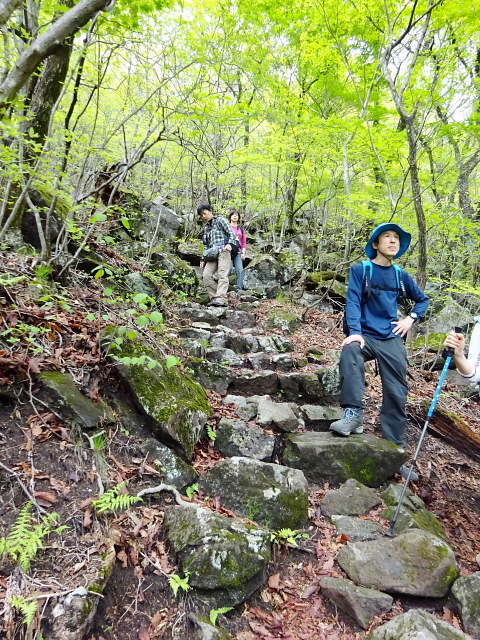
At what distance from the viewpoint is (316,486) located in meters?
3.99

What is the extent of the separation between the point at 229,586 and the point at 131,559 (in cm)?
75

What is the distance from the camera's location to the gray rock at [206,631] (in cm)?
214

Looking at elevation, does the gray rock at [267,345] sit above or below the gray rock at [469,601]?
above

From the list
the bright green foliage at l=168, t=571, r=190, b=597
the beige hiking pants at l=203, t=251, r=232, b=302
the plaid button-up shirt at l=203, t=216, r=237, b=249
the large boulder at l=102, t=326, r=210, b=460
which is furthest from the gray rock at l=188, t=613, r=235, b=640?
the plaid button-up shirt at l=203, t=216, r=237, b=249

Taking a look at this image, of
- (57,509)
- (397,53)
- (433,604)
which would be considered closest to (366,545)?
(433,604)

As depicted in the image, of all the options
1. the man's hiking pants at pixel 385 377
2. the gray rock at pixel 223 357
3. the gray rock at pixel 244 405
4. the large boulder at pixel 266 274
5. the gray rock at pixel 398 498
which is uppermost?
the large boulder at pixel 266 274

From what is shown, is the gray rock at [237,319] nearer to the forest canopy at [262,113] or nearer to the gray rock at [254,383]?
the gray rock at [254,383]

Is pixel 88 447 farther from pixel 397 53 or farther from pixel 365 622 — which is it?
pixel 397 53

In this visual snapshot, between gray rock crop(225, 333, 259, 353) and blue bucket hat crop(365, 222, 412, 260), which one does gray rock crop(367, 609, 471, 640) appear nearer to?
blue bucket hat crop(365, 222, 412, 260)

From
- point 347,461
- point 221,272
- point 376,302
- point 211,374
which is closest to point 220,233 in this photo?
point 221,272

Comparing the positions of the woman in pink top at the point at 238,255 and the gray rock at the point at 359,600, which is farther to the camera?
the woman in pink top at the point at 238,255

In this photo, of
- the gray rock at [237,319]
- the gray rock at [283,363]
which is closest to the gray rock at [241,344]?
the gray rock at [283,363]

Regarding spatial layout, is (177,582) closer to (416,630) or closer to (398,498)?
(416,630)

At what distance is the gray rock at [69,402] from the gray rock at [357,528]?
8.19 ft
